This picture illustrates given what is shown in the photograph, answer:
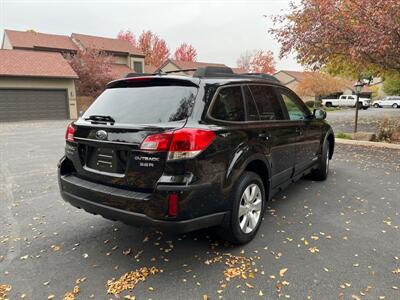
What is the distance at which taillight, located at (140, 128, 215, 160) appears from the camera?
8.79 ft

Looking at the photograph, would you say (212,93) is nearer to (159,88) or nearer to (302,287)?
(159,88)

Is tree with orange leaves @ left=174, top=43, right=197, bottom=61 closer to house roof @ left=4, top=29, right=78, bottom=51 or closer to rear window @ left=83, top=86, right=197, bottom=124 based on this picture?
house roof @ left=4, top=29, right=78, bottom=51

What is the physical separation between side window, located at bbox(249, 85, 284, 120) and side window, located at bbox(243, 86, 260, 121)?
0.30 ft

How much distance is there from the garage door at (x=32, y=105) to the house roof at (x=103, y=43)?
28.6ft

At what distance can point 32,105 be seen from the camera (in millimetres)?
22188

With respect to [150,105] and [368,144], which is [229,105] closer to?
[150,105]

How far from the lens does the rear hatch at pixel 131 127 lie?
2.77 meters

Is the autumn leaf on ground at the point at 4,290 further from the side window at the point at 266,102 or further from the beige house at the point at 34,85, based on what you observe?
the beige house at the point at 34,85

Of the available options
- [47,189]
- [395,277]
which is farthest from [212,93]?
[47,189]

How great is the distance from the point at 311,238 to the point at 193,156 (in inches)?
73.4

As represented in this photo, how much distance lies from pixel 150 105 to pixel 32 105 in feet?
73.5

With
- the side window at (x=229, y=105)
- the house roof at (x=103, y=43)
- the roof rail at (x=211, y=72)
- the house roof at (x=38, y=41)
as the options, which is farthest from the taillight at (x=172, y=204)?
the house roof at (x=38, y=41)

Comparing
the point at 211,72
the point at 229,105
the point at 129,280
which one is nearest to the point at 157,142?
the point at 229,105

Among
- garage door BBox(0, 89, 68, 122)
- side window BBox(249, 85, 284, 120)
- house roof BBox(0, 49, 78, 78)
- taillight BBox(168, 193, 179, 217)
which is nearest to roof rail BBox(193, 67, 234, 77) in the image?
side window BBox(249, 85, 284, 120)
